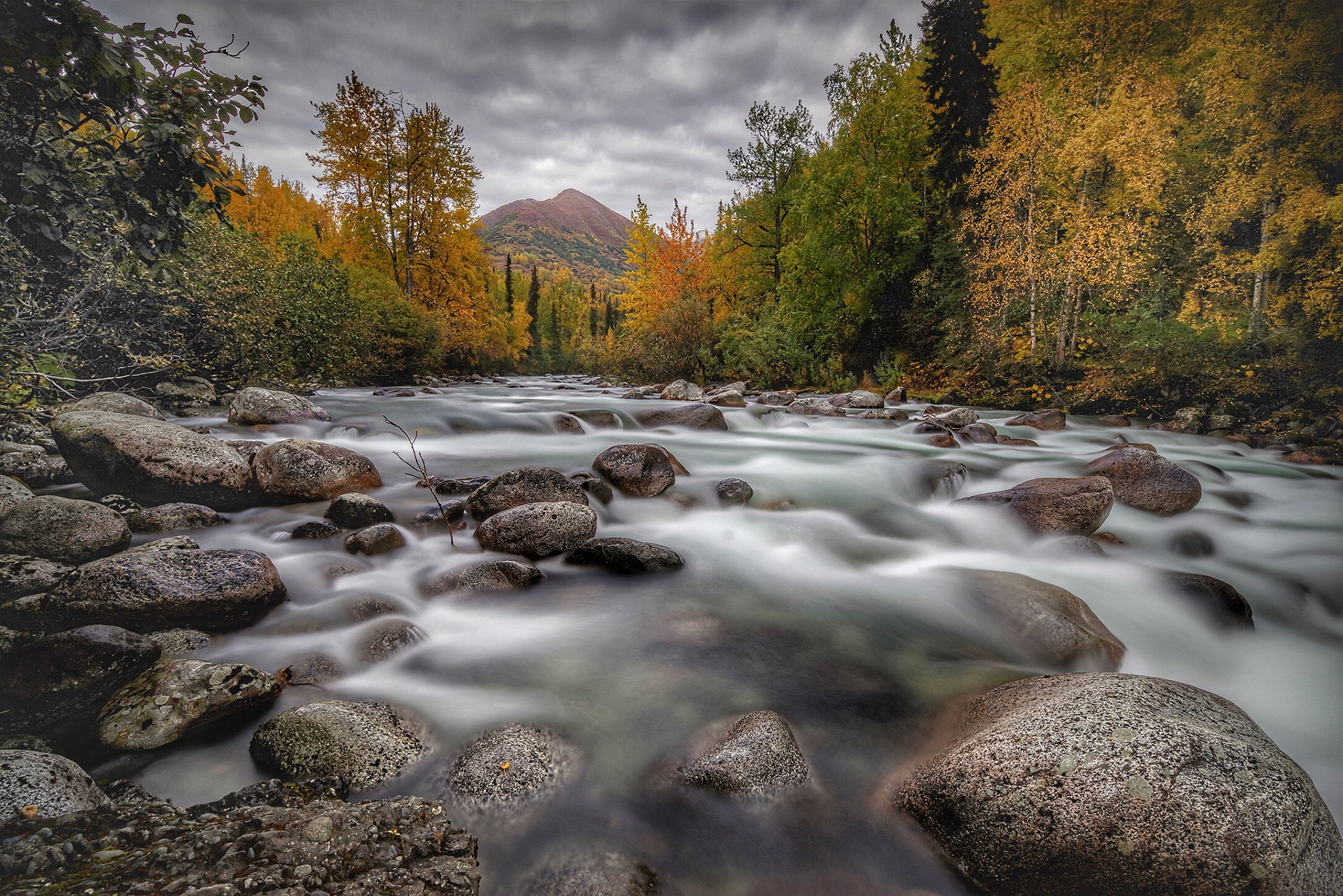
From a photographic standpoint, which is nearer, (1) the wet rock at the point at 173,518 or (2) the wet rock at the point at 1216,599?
(2) the wet rock at the point at 1216,599

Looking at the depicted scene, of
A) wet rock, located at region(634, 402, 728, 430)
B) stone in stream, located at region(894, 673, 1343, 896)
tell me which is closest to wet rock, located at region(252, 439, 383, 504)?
stone in stream, located at region(894, 673, 1343, 896)

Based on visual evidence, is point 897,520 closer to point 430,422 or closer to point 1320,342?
point 430,422

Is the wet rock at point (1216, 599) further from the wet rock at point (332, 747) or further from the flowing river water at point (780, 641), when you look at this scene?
the wet rock at point (332, 747)

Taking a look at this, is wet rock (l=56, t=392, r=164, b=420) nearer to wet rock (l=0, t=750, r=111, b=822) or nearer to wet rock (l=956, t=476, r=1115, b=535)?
wet rock (l=0, t=750, r=111, b=822)

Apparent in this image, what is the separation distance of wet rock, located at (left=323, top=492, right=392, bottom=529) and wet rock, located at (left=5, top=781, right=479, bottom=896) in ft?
11.2

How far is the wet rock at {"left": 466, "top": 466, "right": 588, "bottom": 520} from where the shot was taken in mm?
5250

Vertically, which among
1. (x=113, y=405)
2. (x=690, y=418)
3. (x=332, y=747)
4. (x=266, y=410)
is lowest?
(x=332, y=747)

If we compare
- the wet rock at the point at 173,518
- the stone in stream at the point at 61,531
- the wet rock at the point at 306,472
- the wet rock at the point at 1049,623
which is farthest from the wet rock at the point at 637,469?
the stone in stream at the point at 61,531

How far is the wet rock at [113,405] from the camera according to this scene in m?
6.56

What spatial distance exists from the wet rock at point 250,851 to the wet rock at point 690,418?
9477 millimetres

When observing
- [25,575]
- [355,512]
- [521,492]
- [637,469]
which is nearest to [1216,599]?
[637,469]

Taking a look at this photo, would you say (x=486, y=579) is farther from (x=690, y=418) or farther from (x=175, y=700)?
(x=690, y=418)

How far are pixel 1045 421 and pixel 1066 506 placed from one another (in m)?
7.75

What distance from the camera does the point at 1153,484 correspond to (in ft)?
19.4
